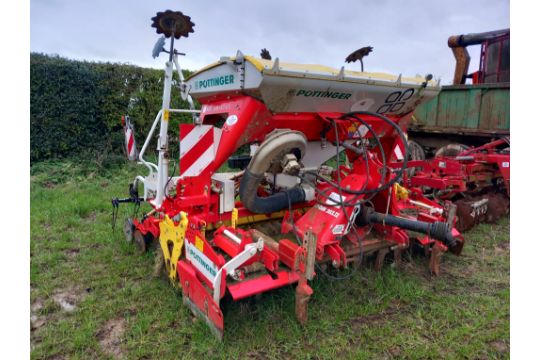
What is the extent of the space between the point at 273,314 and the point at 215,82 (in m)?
1.95

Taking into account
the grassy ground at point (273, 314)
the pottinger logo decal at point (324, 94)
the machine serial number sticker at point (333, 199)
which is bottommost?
the grassy ground at point (273, 314)

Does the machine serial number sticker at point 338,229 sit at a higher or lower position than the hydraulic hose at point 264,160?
lower

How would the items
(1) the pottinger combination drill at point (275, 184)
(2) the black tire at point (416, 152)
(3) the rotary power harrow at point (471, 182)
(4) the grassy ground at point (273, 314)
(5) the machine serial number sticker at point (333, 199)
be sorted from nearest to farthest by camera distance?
(4) the grassy ground at point (273, 314) < (1) the pottinger combination drill at point (275, 184) < (5) the machine serial number sticker at point (333, 199) < (3) the rotary power harrow at point (471, 182) < (2) the black tire at point (416, 152)

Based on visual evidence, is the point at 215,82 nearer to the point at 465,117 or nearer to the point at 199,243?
the point at 199,243

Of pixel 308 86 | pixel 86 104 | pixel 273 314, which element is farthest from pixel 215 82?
pixel 86 104

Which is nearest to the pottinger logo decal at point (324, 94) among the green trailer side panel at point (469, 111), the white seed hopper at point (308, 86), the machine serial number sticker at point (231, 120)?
the white seed hopper at point (308, 86)

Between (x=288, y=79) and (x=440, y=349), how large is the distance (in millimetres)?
2202

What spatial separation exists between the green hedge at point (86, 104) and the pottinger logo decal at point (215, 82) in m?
4.87

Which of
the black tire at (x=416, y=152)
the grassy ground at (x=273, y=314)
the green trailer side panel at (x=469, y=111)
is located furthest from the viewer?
the black tire at (x=416, y=152)

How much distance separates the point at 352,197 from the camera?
3.24 m

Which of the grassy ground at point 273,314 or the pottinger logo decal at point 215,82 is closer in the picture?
the grassy ground at point 273,314

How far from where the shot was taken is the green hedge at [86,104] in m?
7.46

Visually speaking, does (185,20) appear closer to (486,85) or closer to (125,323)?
(125,323)

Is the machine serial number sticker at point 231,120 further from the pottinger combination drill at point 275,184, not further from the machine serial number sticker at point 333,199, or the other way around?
the machine serial number sticker at point 333,199
